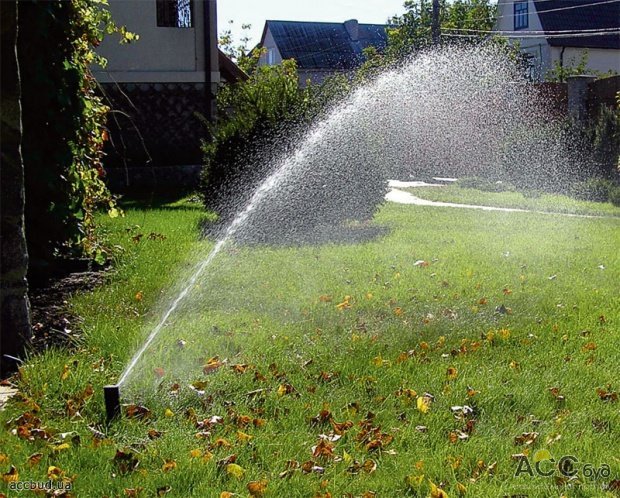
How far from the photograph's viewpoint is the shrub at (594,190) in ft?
48.6

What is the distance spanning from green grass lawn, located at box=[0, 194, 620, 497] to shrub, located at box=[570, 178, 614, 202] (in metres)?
7.83

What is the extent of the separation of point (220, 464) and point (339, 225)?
7014 millimetres

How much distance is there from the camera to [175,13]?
669 inches

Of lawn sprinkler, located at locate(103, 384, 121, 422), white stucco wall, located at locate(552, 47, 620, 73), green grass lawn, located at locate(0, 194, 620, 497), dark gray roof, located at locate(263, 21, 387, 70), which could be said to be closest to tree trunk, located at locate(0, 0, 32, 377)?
green grass lawn, located at locate(0, 194, 620, 497)

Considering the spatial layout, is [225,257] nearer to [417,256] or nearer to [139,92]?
[417,256]

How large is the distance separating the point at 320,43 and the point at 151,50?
3434 centimetres

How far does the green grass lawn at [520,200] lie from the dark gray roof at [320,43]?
31.4 metres

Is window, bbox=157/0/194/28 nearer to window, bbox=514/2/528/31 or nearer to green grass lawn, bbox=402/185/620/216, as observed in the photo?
green grass lawn, bbox=402/185/620/216

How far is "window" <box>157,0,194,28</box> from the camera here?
1664 cm

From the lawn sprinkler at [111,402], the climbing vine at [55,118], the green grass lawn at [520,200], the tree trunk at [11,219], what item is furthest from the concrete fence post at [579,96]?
the lawn sprinkler at [111,402]

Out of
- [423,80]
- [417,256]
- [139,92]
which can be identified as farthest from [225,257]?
[423,80]

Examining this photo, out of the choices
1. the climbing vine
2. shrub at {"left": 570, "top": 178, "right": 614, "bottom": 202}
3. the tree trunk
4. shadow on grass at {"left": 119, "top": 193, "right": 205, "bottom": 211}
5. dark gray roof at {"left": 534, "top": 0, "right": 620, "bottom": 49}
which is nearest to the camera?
the tree trunk

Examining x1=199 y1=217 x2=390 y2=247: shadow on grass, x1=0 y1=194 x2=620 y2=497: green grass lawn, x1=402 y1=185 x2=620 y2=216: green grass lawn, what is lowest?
x1=402 y1=185 x2=620 y2=216: green grass lawn

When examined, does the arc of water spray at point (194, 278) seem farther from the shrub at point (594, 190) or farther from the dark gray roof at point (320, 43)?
the dark gray roof at point (320, 43)
